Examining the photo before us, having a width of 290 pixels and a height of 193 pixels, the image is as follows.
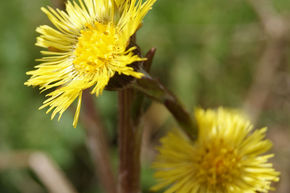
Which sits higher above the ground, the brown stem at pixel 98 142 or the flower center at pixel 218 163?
the flower center at pixel 218 163

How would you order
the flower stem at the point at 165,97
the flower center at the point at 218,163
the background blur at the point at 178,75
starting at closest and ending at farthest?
the flower stem at the point at 165,97 → the flower center at the point at 218,163 → the background blur at the point at 178,75

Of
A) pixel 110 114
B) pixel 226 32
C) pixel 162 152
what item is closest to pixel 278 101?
pixel 226 32

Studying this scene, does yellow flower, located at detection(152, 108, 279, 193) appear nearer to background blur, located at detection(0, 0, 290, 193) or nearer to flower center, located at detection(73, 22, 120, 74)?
flower center, located at detection(73, 22, 120, 74)

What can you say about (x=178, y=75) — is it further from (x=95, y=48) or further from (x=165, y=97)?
(x=165, y=97)

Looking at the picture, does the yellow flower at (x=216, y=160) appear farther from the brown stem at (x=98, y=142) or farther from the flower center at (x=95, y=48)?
the brown stem at (x=98, y=142)

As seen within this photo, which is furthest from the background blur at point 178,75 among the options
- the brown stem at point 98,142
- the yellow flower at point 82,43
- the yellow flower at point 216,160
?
the yellow flower at point 82,43

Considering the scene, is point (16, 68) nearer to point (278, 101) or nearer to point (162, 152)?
point (162, 152)
